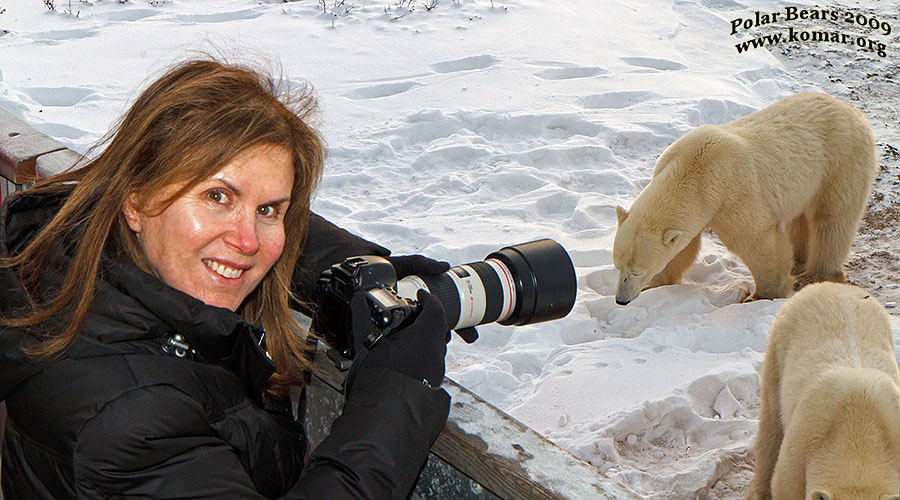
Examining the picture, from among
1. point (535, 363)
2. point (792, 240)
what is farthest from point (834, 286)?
point (792, 240)

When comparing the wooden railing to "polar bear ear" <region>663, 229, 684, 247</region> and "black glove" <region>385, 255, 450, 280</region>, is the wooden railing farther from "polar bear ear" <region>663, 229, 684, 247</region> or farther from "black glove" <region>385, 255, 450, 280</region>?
"polar bear ear" <region>663, 229, 684, 247</region>

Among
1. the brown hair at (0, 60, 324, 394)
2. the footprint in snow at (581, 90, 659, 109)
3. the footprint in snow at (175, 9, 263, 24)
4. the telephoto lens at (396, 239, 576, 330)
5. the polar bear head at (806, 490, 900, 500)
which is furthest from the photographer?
the footprint in snow at (175, 9, 263, 24)

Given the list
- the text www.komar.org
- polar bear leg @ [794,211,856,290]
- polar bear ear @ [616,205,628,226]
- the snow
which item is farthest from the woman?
the text www.komar.org

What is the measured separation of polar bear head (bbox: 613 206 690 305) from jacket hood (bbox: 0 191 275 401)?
8.99 ft

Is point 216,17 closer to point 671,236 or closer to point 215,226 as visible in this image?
point 671,236

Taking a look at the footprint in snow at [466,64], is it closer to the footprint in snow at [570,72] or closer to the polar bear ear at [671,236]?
the footprint in snow at [570,72]

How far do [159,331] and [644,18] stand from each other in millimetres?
8044

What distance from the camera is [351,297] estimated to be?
1625 millimetres

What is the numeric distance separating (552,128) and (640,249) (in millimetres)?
2199

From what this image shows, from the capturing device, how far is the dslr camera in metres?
1.58

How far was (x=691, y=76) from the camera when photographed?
7.03 metres

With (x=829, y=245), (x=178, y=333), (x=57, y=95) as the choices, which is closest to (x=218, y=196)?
(x=178, y=333)

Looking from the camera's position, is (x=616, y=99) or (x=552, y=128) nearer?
(x=552, y=128)

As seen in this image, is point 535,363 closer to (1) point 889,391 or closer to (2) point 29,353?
(1) point 889,391
